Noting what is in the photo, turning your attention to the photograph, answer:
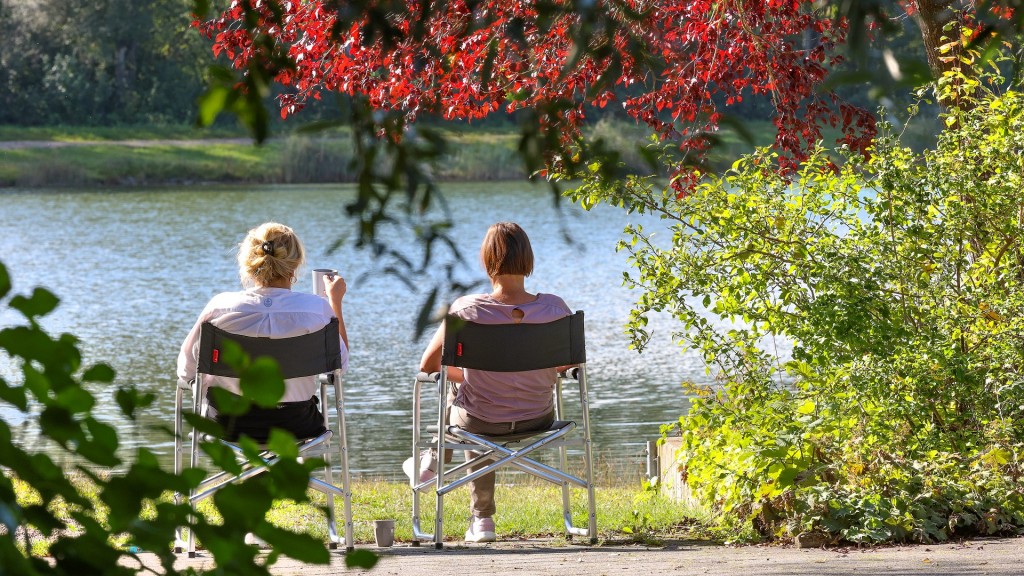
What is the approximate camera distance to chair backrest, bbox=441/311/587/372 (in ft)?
15.0

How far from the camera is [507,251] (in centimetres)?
473

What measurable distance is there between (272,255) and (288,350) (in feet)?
1.32

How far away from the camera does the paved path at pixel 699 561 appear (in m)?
3.72

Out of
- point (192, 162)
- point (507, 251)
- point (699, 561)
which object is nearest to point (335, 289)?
point (507, 251)

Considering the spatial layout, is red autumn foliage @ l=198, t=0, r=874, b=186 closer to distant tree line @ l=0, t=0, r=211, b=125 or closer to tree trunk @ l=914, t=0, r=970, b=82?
tree trunk @ l=914, t=0, r=970, b=82

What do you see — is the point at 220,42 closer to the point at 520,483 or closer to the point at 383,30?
the point at 520,483

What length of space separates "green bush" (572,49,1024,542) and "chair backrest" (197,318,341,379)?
1039 mm

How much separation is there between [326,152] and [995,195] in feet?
126

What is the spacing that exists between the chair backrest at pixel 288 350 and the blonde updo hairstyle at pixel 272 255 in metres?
0.28

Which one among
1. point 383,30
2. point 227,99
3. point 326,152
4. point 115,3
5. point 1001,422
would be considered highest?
point 115,3

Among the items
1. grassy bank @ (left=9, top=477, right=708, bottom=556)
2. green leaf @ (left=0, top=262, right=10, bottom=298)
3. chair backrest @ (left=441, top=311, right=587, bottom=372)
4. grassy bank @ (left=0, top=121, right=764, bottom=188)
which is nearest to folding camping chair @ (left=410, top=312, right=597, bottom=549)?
chair backrest @ (left=441, top=311, right=587, bottom=372)

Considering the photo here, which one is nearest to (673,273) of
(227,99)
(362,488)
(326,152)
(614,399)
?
(362,488)

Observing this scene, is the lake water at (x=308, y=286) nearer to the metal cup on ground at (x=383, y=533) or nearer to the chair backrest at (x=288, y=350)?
the chair backrest at (x=288, y=350)

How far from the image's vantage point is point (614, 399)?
11.5 metres
